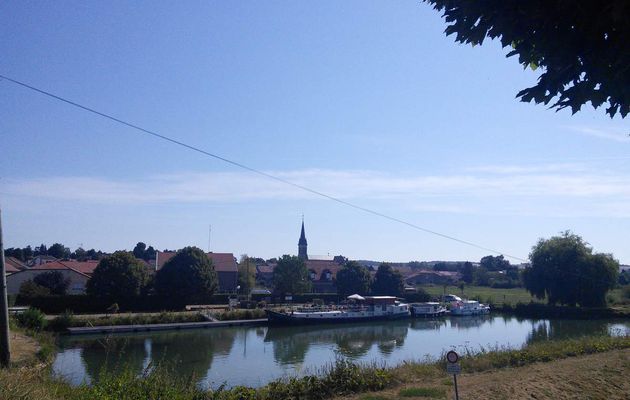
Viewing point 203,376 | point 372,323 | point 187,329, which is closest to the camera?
point 203,376

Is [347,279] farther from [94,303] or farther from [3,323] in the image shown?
[3,323]

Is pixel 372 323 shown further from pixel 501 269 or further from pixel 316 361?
pixel 501 269

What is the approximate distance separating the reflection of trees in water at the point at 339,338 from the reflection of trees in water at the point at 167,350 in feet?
11.1

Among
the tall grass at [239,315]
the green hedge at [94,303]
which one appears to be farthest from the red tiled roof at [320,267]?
the green hedge at [94,303]

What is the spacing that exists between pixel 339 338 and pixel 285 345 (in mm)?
5651

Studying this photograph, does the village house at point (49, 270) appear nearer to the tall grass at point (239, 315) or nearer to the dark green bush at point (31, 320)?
the tall grass at point (239, 315)

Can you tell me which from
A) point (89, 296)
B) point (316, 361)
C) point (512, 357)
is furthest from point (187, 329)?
point (512, 357)

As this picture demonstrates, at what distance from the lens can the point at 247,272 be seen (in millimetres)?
65250

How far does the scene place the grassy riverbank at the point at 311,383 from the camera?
9055mm

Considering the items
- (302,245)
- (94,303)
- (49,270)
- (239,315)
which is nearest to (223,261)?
(49,270)

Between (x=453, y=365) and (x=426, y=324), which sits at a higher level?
(x=453, y=365)

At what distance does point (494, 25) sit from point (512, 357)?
13.7 metres

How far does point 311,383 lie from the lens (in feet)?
39.1

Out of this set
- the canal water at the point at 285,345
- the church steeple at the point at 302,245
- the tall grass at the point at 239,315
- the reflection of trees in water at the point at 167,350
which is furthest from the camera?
the church steeple at the point at 302,245
